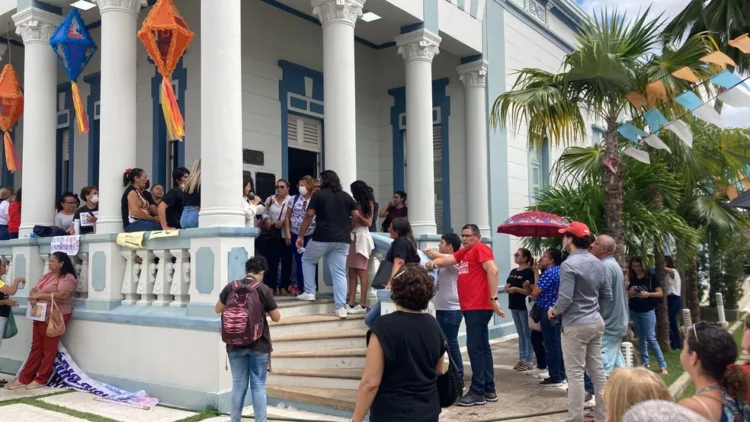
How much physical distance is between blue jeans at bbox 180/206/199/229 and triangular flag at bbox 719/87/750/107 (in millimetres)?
5816

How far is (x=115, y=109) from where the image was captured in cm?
810

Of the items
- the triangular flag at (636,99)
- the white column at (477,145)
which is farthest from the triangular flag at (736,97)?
the white column at (477,145)

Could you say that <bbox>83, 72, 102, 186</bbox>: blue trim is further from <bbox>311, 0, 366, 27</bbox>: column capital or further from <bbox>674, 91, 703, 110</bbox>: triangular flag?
<bbox>674, 91, 703, 110</bbox>: triangular flag

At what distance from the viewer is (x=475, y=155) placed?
473 inches

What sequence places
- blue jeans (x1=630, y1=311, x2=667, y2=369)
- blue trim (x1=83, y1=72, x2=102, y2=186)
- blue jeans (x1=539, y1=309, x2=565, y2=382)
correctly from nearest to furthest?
blue jeans (x1=539, y1=309, x2=565, y2=382) → blue jeans (x1=630, y1=311, x2=667, y2=369) → blue trim (x1=83, y1=72, x2=102, y2=186)

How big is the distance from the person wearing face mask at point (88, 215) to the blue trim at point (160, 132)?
1622 mm

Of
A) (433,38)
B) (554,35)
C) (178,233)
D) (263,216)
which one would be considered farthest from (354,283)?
(554,35)

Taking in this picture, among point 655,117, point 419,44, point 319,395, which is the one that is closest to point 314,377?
point 319,395

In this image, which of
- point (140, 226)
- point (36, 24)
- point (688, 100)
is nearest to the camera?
point (688, 100)

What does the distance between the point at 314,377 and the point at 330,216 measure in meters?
1.90

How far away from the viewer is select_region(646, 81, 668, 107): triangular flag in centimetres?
707

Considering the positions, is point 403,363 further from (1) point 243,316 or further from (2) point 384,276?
(2) point 384,276

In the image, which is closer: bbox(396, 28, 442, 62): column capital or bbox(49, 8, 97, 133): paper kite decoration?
bbox(49, 8, 97, 133): paper kite decoration

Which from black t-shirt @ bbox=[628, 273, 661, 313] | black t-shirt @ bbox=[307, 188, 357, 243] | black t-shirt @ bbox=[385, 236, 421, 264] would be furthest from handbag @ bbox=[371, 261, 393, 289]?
black t-shirt @ bbox=[628, 273, 661, 313]
